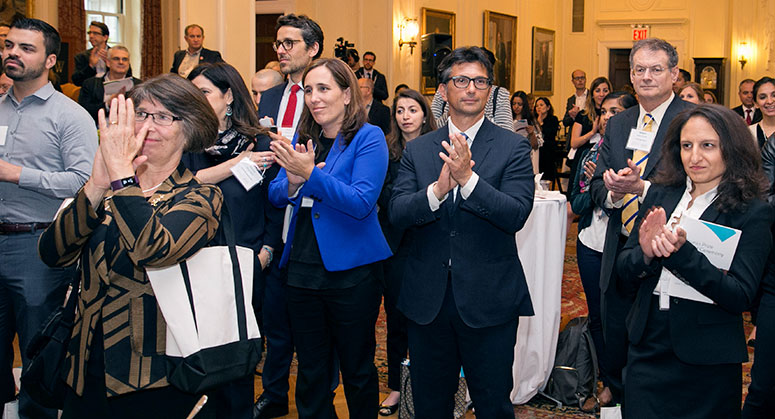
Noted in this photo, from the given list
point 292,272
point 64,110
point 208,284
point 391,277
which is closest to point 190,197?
point 208,284

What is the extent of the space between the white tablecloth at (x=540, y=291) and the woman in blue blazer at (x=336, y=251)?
1.06 metres

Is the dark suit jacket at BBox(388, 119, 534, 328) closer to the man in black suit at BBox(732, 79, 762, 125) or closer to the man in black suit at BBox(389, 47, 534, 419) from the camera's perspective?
the man in black suit at BBox(389, 47, 534, 419)

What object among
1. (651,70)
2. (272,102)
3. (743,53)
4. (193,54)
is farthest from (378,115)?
(743,53)

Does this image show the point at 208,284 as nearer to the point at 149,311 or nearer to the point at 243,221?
the point at 149,311

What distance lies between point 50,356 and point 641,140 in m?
2.50

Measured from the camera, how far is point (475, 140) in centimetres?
280

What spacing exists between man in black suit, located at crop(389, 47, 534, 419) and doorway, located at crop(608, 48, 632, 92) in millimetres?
16007

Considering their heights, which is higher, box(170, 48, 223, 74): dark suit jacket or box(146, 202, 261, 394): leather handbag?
box(170, 48, 223, 74): dark suit jacket

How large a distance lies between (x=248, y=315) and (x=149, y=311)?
27 centimetres

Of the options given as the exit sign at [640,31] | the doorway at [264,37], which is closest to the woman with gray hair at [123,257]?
the doorway at [264,37]

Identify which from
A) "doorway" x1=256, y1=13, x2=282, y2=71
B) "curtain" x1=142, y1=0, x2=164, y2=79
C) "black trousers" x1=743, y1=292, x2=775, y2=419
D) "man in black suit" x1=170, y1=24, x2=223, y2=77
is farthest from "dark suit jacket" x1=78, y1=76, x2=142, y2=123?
"doorway" x1=256, y1=13, x2=282, y2=71

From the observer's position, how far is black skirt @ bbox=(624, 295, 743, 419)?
8.25 ft

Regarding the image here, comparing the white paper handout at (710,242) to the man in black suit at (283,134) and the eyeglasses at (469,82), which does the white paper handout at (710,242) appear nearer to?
the eyeglasses at (469,82)

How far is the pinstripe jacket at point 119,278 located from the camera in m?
2.05
